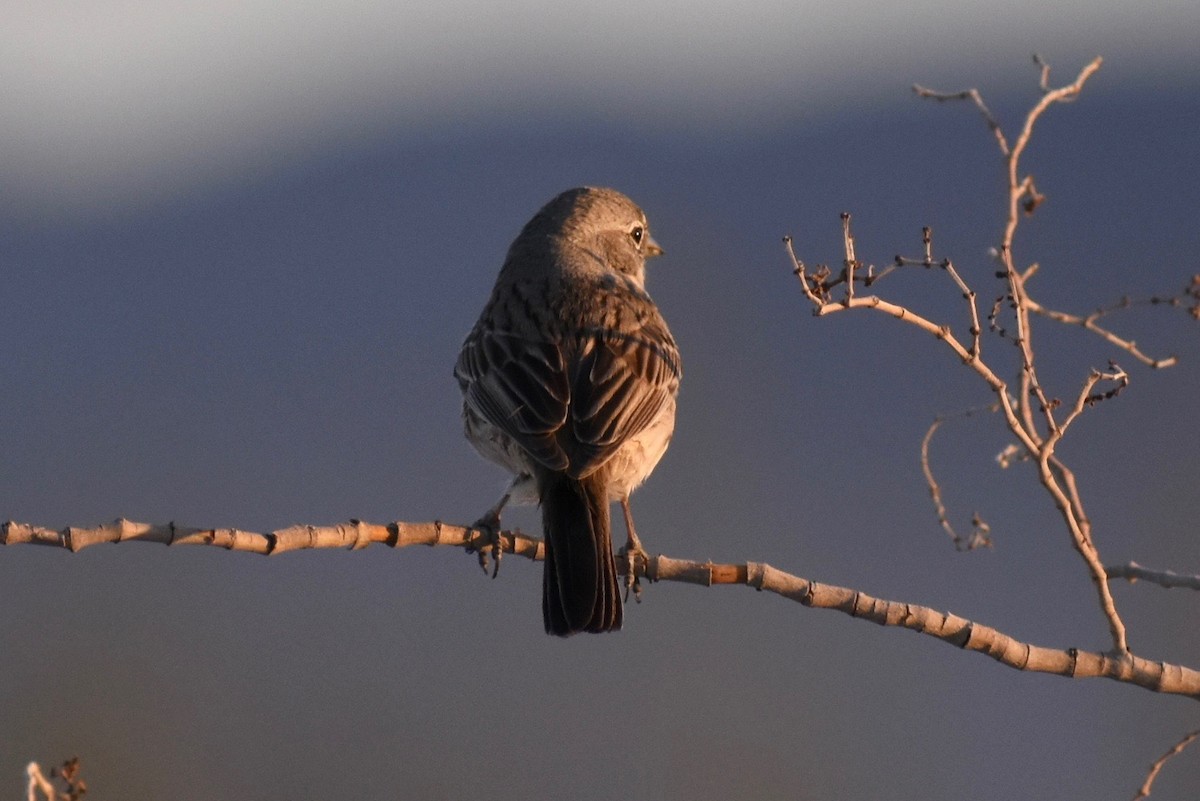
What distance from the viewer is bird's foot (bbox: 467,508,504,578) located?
6667mm

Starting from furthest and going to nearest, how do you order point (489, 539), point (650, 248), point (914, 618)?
point (650, 248), point (489, 539), point (914, 618)

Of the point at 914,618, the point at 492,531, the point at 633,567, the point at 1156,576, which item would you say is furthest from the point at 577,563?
the point at 1156,576

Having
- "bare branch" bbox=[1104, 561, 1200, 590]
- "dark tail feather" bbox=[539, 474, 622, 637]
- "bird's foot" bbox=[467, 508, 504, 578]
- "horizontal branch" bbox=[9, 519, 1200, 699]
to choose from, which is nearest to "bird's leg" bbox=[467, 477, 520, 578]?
"bird's foot" bbox=[467, 508, 504, 578]

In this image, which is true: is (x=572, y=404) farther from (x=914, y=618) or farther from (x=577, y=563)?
(x=914, y=618)

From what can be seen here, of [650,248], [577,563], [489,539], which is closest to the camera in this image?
[577,563]

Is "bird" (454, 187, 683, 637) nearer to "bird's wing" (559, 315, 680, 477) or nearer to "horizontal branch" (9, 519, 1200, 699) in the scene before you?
"bird's wing" (559, 315, 680, 477)

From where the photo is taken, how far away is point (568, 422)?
6.71 metres

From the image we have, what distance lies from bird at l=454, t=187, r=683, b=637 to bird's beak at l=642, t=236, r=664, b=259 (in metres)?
0.67

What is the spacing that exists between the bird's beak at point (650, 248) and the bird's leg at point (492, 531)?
2350 millimetres

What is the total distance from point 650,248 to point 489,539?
270 cm

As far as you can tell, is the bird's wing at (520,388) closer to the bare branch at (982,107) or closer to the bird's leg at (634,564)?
the bird's leg at (634,564)

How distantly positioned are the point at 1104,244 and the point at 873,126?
62.8ft

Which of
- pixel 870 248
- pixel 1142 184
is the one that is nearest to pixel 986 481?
pixel 870 248

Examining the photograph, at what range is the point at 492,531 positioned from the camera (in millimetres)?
6770
